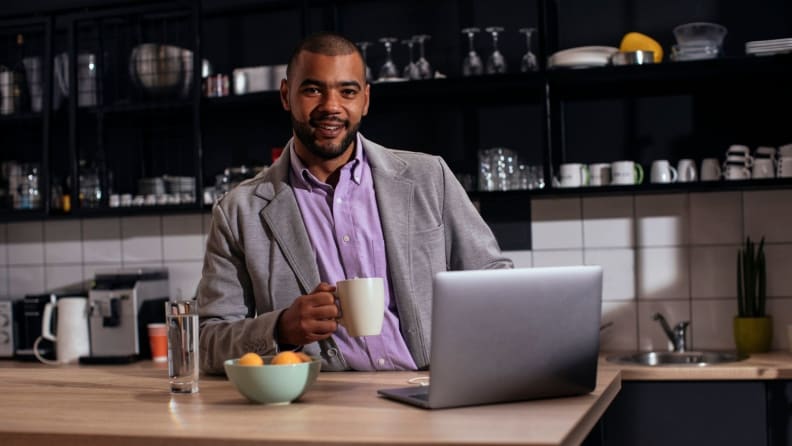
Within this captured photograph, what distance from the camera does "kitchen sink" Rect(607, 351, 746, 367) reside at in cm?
316

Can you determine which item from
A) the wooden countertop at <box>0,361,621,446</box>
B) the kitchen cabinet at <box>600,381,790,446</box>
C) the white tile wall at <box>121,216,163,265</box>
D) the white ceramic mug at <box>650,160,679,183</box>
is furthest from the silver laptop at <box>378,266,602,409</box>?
the white tile wall at <box>121,216,163,265</box>

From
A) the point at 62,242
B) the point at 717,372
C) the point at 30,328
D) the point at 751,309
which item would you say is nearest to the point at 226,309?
the point at 717,372

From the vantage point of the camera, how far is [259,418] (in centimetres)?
138

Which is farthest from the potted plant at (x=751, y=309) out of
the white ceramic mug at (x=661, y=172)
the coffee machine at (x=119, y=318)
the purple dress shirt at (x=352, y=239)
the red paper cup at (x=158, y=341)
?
the coffee machine at (x=119, y=318)

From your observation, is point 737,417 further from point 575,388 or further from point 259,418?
point 259,418

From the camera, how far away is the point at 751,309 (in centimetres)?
328

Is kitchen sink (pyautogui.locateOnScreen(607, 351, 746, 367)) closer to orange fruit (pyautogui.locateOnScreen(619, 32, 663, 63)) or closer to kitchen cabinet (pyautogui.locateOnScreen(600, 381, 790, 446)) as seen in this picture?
kitchen cabinet (pyautogui.locateOnScreen(600, 381, 790, 446))

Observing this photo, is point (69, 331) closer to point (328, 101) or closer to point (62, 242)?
point (62, 242)

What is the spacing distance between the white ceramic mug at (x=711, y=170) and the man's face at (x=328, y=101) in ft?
5.06

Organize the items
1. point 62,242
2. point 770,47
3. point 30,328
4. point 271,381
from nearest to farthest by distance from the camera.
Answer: point 271,381 → point 770,47 → point 30,328 → point 62,242

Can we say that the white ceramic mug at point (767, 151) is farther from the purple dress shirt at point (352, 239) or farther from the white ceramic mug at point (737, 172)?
the purple dress shirt at point (352, 239)

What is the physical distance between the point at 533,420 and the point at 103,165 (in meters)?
2.90

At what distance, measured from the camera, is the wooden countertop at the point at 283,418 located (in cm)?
121

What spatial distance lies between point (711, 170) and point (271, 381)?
2149 mm
